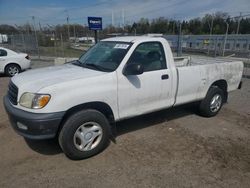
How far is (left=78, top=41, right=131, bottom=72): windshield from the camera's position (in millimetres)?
3658

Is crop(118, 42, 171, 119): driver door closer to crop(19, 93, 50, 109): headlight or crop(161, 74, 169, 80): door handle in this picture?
crop(161, 74, 169, 80): door handle

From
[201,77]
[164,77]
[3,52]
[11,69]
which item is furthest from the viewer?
[11,69]

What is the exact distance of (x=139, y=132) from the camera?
443 centimetres

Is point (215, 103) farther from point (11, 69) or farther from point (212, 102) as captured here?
point (11, 69)

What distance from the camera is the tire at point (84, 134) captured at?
3176mm

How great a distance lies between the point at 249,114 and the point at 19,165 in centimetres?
518

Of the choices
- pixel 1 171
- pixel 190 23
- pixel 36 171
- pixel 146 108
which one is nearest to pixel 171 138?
pixel 146 108

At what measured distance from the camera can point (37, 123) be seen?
9.61 ft

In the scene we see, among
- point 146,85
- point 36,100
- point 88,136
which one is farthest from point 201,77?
point 36,100

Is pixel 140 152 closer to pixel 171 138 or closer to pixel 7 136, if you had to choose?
pixel 171 138

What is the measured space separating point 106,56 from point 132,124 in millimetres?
1659

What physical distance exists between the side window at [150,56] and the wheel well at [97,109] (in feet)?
2.94

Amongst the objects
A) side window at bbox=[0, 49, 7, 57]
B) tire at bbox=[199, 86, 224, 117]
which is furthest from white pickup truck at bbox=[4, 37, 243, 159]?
side window at bbox=[0, 49, 7, 57]

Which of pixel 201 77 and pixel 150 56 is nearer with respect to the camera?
pixel 150 56
